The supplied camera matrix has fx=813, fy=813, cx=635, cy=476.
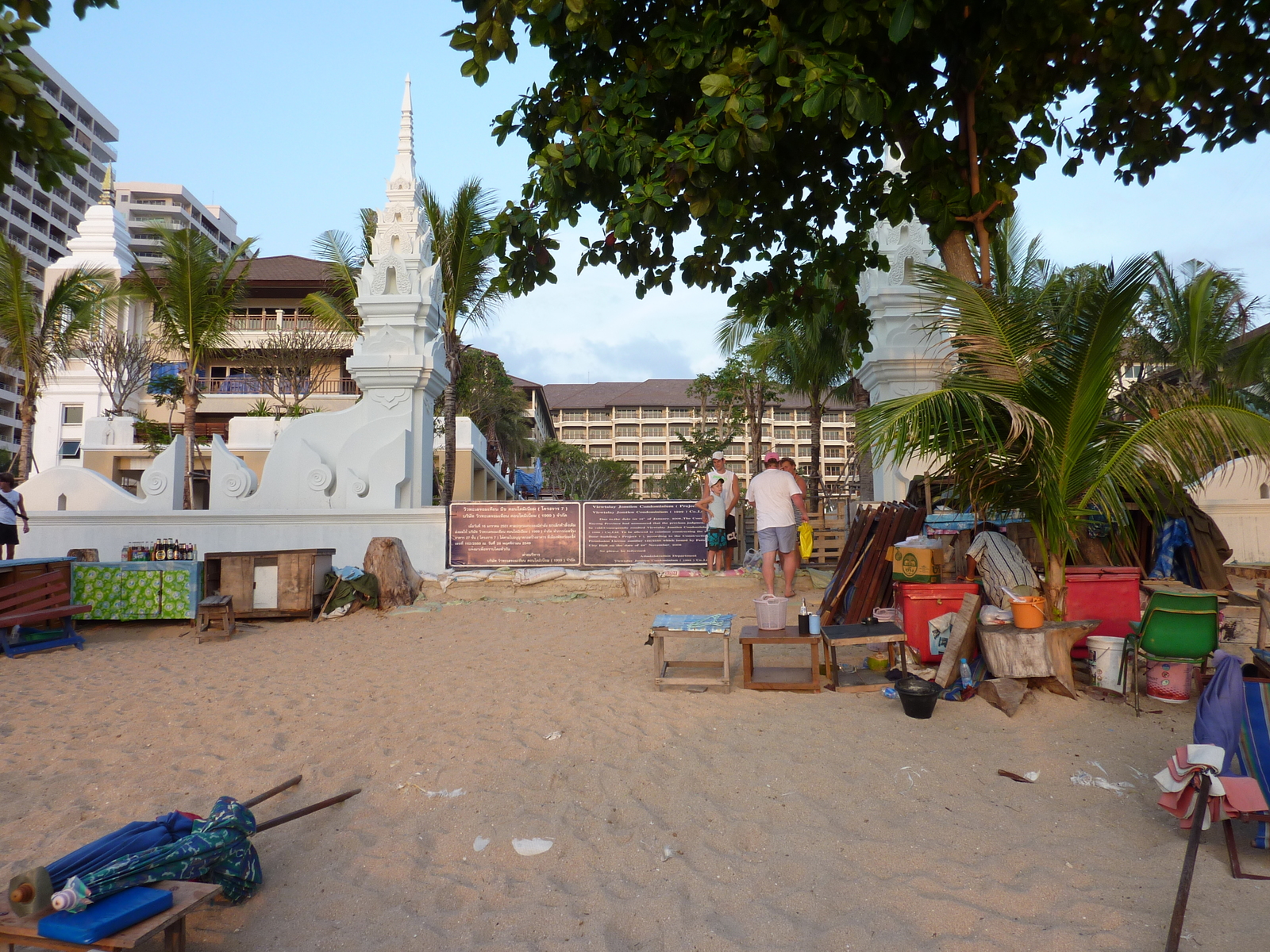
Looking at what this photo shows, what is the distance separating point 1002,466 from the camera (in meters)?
5.24

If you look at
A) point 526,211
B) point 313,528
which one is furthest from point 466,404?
point 526,211

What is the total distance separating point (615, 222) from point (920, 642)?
352cm

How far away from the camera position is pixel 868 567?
6.92m

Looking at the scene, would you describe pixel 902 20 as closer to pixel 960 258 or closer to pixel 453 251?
pixel 960 258

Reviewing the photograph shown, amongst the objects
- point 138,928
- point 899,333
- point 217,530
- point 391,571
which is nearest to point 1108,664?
point 138,928

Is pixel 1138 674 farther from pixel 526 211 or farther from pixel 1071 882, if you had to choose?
pixel 526 211

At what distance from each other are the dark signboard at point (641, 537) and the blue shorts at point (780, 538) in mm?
2360

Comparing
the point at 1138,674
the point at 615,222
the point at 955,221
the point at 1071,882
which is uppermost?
the point at 955,221

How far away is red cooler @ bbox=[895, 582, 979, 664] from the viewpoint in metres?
5.67

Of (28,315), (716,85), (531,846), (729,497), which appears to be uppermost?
(28,315)

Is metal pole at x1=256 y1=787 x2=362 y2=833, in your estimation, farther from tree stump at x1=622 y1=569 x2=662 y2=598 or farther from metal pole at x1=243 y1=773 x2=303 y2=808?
tree stump at x1=622 y1=569 x2=662 y2=598

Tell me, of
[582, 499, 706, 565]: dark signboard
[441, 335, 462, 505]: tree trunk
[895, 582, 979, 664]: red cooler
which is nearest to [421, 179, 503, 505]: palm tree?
[441, 335, 462, 505]: tree trunk

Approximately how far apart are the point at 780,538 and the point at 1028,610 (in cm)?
327

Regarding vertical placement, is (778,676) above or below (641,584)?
below
